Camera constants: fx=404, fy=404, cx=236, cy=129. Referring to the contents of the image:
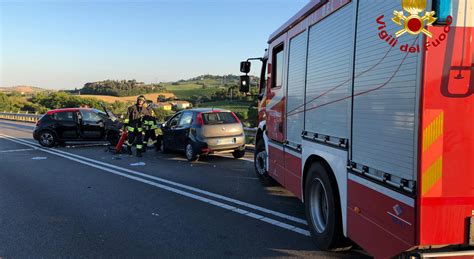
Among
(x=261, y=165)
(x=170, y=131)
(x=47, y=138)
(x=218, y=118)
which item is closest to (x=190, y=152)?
(x=218, y=118)

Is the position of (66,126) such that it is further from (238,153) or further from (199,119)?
(238,153)

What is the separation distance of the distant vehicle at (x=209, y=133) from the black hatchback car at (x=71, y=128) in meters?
5.06

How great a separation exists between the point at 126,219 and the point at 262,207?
6.72ft

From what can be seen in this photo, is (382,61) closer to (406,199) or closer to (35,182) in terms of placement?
(406,199)

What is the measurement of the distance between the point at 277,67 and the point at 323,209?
9.56 feet

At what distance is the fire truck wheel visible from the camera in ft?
13.5

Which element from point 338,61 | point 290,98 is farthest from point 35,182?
point 338,61

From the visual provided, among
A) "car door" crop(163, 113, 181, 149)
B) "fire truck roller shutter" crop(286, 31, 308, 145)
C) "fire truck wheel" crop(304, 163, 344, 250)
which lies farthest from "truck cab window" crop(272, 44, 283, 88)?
"car door" crop(163, 113, 181, 149)

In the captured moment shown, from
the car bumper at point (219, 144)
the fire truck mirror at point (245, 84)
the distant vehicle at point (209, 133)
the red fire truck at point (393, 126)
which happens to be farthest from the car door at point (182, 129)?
the red fire truck at point (393, 126)

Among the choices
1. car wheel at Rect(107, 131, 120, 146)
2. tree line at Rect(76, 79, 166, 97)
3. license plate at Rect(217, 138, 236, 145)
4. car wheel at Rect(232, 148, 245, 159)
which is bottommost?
car wheel at Rect(232, 148, 245, 159)

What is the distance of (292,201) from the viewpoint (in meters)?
6.62

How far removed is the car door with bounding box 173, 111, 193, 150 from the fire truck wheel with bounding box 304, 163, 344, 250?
720 centimetres

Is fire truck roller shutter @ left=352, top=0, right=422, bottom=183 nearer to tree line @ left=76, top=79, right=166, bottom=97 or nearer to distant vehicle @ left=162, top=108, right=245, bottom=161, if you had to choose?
distant vehicle @ left=162, top=108, right=245, bottom=161

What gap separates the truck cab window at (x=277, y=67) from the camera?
6.43 m
